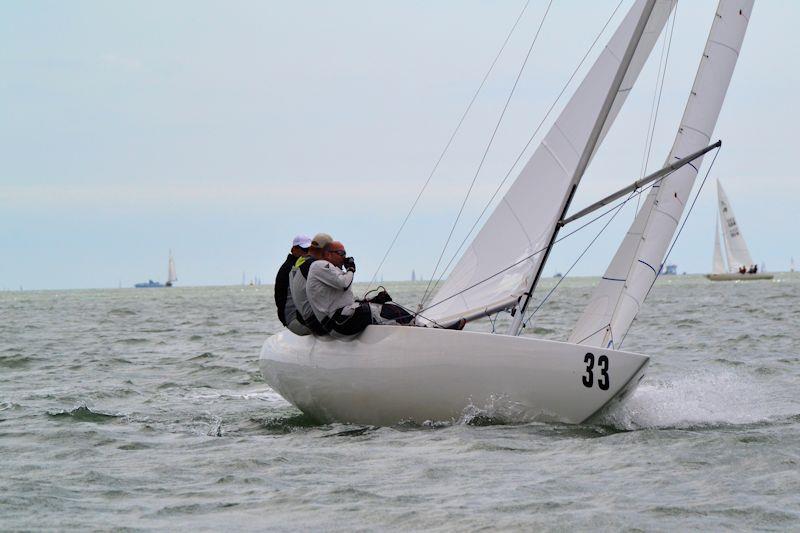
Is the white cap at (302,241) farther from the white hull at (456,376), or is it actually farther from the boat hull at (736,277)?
the boat hull at (736,277)

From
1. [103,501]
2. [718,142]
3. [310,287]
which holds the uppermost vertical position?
[718,142]

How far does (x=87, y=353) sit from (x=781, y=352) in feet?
31.0

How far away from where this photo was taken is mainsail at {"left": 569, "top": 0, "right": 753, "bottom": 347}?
29.4ft

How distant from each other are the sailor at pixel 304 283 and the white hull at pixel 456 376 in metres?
0.17

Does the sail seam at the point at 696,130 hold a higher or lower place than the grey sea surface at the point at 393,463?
higher

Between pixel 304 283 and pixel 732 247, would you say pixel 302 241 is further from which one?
pixel 732 247

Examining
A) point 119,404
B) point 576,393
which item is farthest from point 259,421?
point 576,393

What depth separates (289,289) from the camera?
30.3ft

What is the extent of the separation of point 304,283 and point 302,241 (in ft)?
1.33

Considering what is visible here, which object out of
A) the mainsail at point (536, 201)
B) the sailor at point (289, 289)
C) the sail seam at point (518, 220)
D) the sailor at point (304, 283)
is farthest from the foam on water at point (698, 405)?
the sailor at point (289, 289)

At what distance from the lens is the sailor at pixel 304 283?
8766 millimetres

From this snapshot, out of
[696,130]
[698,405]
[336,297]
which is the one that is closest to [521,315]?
[336,297]

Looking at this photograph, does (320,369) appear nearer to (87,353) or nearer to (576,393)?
(576,393)

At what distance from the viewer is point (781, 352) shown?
1439 cm
